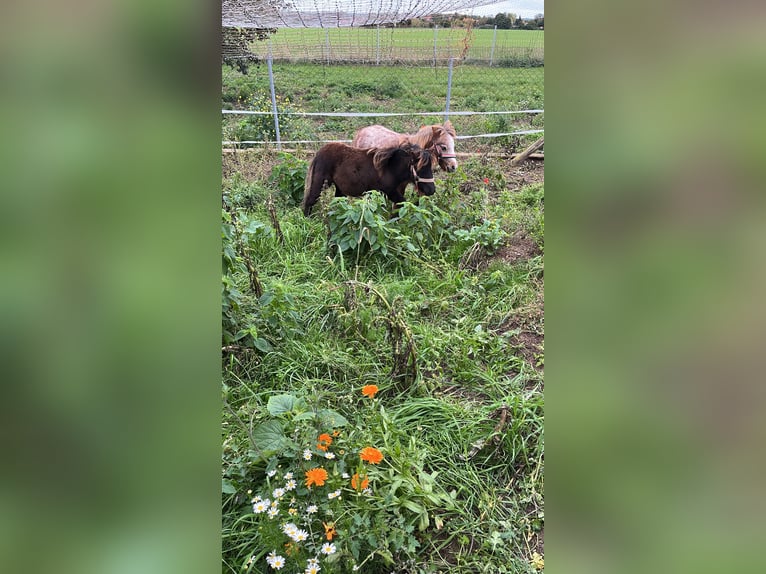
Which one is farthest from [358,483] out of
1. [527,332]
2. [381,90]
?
[381,90]

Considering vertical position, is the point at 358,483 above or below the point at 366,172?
below

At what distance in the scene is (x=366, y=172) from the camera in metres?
5.14

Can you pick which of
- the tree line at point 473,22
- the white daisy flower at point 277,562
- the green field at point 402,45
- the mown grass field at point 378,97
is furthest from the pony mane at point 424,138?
the tree line at point 473,22

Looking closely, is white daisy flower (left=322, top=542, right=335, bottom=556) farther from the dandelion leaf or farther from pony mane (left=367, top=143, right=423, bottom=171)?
pony mane (left=367, top=143, right=423, bottom=171)

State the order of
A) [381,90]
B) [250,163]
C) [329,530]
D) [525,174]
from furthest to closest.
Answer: [381,90]
[525,174]
[250,163]
[329,530]

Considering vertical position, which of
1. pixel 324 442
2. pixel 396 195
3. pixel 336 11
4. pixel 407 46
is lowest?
pixel 324 442

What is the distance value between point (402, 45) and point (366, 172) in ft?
37.5

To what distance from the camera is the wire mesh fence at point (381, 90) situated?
846 centimetres

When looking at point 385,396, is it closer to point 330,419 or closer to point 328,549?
point 330,419

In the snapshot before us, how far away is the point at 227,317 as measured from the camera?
2480 mm
